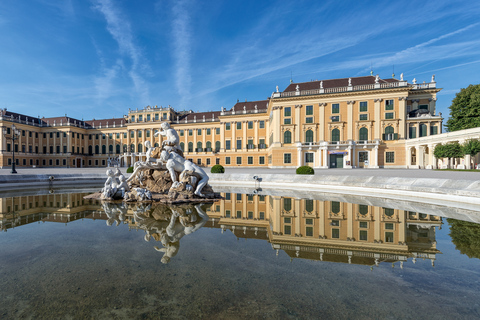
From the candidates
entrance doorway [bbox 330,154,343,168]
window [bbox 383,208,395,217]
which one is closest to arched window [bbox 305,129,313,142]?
entrance doorway [bbox 330,154,343,168]

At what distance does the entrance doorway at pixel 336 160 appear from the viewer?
3788 centimetres

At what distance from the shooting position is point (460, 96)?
3969 cm

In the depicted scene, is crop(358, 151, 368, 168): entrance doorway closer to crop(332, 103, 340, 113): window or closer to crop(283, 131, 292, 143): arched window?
crop(332, 103, 340, 113): window

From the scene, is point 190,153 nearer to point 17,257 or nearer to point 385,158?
point 385,158

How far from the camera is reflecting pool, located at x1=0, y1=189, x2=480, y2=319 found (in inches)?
107

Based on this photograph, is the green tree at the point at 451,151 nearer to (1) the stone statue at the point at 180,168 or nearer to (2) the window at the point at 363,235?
(2) the window at the point at 363,235

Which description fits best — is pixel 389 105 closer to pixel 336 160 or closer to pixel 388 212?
pixel 336 160

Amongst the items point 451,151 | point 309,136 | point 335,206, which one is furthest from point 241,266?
point 309,136

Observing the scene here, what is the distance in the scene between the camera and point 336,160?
125ft

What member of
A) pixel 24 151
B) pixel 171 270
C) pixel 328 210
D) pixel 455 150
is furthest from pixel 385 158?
pixel 24 151

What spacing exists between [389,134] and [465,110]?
581 inches

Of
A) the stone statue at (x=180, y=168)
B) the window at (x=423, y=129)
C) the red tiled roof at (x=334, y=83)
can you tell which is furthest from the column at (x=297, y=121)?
the stone statue at (x=180, y=168)

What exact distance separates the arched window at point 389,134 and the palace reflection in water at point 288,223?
117ft

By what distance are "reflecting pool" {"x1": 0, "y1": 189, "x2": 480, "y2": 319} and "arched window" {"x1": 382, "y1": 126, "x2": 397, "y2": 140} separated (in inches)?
1405
